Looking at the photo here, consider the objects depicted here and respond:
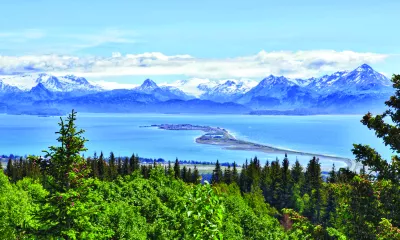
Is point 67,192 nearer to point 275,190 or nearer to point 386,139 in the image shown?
point 386,139

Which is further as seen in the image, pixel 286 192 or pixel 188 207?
pixel 286 192

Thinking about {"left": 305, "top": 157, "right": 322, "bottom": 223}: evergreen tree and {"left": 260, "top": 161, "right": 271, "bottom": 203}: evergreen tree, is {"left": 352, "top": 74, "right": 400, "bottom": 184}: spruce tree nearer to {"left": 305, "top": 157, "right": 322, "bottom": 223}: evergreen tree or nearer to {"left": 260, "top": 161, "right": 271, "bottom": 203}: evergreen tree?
{"left": 305, "top": 157, "right": 322, "bottom": 223}: evergreen tree

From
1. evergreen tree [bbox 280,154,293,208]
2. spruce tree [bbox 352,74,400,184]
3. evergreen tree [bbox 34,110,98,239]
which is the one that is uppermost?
spruce tree [bbox 352,74,400,184]

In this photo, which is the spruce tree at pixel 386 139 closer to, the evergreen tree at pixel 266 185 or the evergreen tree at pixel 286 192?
the evergreen tree at pixel 286 192

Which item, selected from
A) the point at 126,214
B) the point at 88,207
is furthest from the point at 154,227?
the point at 88,207

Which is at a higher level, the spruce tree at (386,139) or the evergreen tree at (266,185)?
the spruce tree at (386,139)

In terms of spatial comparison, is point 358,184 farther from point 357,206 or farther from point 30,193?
point 30,193

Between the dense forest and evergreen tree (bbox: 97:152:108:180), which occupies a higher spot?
the dense forest

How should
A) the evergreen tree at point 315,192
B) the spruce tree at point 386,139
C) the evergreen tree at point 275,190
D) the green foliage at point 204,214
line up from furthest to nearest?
the evergreen tree at point 275,190, the evergreen tree at point 315,192, the spruce tree at point 386,139, the green foliage at point 204,214

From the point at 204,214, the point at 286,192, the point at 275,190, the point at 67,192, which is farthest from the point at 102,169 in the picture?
the point at 204,214

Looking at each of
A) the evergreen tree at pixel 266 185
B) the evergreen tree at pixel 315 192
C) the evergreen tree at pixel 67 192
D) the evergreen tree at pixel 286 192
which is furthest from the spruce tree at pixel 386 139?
the evergreen tree at pixel 266 185

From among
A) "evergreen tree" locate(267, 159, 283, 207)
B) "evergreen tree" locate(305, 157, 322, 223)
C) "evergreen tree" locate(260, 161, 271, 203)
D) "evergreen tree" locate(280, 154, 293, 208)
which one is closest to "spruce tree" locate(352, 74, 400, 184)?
"evergreen tree" locate(305, 157, 322, 223)

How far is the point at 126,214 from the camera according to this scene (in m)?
37.8

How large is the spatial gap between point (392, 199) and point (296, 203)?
9182 cm
